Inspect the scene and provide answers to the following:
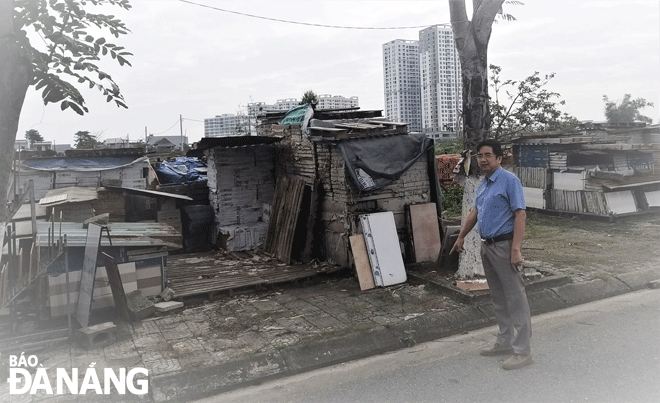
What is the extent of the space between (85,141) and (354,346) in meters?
28.2

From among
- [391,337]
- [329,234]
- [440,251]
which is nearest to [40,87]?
[391,337]

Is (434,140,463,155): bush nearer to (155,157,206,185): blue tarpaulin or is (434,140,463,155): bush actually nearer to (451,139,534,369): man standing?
(155,157,206,185): blue tarpaulin

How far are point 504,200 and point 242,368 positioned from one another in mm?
3149

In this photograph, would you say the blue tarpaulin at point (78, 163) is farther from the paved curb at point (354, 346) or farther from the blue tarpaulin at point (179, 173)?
the paved curb at point (354, 346)

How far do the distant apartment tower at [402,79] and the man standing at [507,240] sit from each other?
1862 centimetres

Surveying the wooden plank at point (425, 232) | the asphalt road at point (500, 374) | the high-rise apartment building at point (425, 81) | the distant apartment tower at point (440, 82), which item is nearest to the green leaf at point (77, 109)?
the asphalt road at point (500, 374)

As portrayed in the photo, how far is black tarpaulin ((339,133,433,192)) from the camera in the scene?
28.2 feet

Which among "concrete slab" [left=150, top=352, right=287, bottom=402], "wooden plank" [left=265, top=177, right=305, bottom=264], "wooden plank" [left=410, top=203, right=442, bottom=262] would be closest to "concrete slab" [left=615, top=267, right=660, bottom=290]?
"wooden plank" [left=410, top=203, right=442, bottom=262]

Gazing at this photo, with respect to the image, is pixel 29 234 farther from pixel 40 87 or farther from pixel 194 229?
pixel 194 229

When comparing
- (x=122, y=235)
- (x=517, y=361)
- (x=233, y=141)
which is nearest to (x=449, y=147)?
(x=233, y=141)

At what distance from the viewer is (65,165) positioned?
41.8 ft

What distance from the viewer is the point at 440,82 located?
2564 cm

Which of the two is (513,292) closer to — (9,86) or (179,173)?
(9,86)

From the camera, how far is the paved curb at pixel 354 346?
16.3 ft
